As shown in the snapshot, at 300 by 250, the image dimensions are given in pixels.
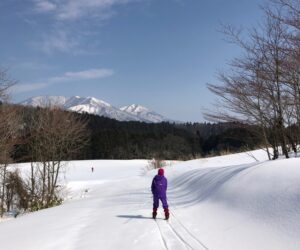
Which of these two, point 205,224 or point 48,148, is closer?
point 205,224

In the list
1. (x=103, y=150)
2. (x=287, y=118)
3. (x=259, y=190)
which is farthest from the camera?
(x=103, y=150)

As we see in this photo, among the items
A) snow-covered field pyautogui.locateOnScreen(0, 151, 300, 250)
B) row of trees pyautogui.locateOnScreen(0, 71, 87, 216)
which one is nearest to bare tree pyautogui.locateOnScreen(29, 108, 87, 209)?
row of trees pyautogui.locateOnScreen(0, 71, 87, 216)

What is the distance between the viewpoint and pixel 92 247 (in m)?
7.66

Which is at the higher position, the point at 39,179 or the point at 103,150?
the point at 103,150

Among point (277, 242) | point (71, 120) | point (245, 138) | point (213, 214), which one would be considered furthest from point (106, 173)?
point (277, 242)

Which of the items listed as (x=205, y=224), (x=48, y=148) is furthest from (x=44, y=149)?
(x=205, y=224)

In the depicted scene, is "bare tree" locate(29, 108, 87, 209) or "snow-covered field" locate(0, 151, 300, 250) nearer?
"snow-covered field" locate(0, 151, 300, 250)

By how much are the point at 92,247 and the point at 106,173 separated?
45.4 m

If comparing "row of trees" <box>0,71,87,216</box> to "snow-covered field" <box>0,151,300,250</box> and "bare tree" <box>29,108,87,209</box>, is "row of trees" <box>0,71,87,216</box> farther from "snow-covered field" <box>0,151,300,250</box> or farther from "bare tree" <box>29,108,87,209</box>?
"snow-covered field" <box>0,151,300,250</box>

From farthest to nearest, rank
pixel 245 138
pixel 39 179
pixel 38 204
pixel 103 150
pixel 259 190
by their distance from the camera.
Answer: pixel 103 150, pixel 39 179, pixel 38 204, pixel 245 138, pixel 259 190

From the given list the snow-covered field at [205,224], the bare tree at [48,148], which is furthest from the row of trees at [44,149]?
the snow-covered field at [205,224]

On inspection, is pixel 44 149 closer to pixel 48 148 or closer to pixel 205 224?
pixel 48 148

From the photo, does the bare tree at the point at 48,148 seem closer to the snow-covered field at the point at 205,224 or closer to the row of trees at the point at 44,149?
the row of trees at the point at 44,149

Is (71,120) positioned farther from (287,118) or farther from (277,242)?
(277,242)
